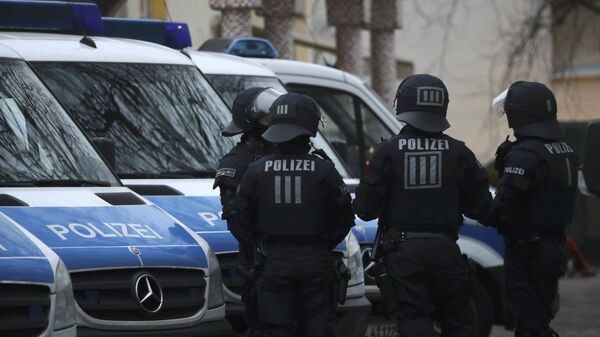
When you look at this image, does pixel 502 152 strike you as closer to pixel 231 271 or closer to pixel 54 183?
pixel 231 271

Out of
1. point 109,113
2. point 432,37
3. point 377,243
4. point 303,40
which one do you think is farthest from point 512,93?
point 432,37

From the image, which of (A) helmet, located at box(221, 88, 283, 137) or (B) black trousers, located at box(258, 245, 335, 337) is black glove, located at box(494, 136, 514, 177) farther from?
(B) black trousers, located at box(258, 245, 335, 337)

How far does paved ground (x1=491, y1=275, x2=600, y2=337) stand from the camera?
48.5 feet

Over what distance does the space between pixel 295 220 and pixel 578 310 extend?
9.72 meters

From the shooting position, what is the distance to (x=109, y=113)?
385 inches

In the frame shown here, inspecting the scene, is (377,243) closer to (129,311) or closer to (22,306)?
(129,311)

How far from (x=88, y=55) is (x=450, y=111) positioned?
87.0 feet

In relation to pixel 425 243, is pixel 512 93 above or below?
above

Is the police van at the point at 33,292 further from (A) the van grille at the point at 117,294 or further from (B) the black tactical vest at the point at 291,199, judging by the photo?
(B) the black tactical vest at the point at 291,199

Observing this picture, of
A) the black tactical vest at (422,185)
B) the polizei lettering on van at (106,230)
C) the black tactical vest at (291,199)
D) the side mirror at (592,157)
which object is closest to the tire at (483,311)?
the black tactical vest at (422,185)

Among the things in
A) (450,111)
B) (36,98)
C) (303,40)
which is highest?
(36,98)

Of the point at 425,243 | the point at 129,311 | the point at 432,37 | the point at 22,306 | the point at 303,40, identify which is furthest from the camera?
the point at 432,37

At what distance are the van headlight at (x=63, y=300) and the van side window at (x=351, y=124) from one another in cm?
561

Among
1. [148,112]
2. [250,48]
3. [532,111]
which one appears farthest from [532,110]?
[250,48]
